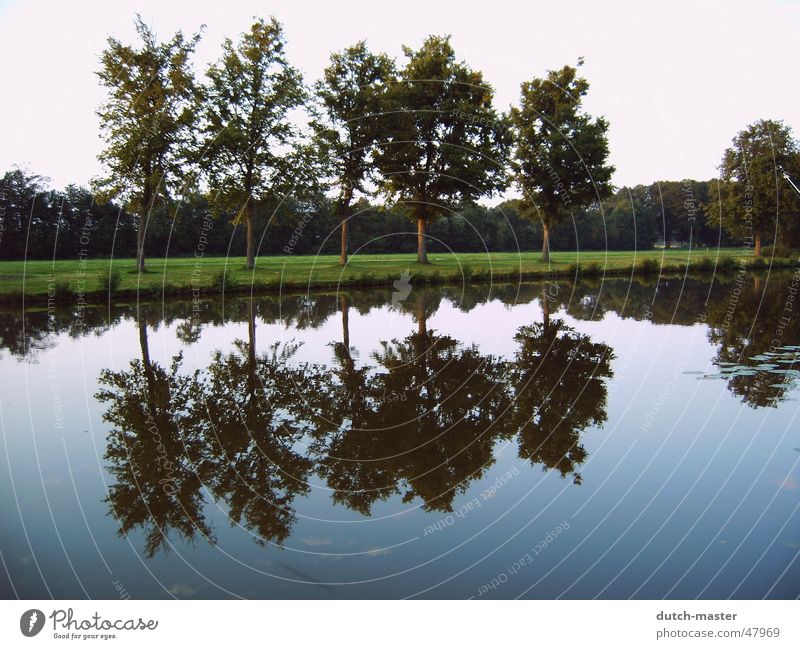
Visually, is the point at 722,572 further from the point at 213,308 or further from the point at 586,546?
the point at 213,308

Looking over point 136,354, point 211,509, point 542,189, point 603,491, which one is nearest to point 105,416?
point 211,509

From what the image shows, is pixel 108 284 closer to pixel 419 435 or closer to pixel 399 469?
pixel 419 435

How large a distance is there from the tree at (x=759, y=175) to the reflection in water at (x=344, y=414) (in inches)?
1638

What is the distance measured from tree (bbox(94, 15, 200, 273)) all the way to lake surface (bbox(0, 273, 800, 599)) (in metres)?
16.9

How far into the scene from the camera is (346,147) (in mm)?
39344

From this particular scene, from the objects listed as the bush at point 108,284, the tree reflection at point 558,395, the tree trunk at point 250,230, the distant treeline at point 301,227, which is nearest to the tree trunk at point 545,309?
the tree reflection at point 558,395

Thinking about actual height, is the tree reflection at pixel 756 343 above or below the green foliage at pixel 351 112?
below

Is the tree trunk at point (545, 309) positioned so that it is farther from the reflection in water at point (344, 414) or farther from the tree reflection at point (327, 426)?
the tree reflection at point (327, 426)

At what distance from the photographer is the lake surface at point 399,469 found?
5523mm

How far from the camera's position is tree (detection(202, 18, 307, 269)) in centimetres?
3419

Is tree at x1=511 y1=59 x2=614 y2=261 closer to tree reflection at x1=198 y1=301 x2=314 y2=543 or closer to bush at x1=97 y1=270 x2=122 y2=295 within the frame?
bush at x1=97 y1=270 x2=122 y2=295

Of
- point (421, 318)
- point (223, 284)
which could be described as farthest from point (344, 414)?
point (223, 284)

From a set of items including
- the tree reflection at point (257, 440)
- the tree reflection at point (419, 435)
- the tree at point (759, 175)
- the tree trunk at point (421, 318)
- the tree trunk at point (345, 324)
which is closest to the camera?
the tree reflection at point (257, 440)

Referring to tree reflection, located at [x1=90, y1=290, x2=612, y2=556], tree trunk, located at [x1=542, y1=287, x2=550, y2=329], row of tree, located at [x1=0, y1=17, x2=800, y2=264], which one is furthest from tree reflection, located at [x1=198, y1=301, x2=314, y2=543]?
row of tree, located at [x1=0, y1=17, x2=800, y2=264]
